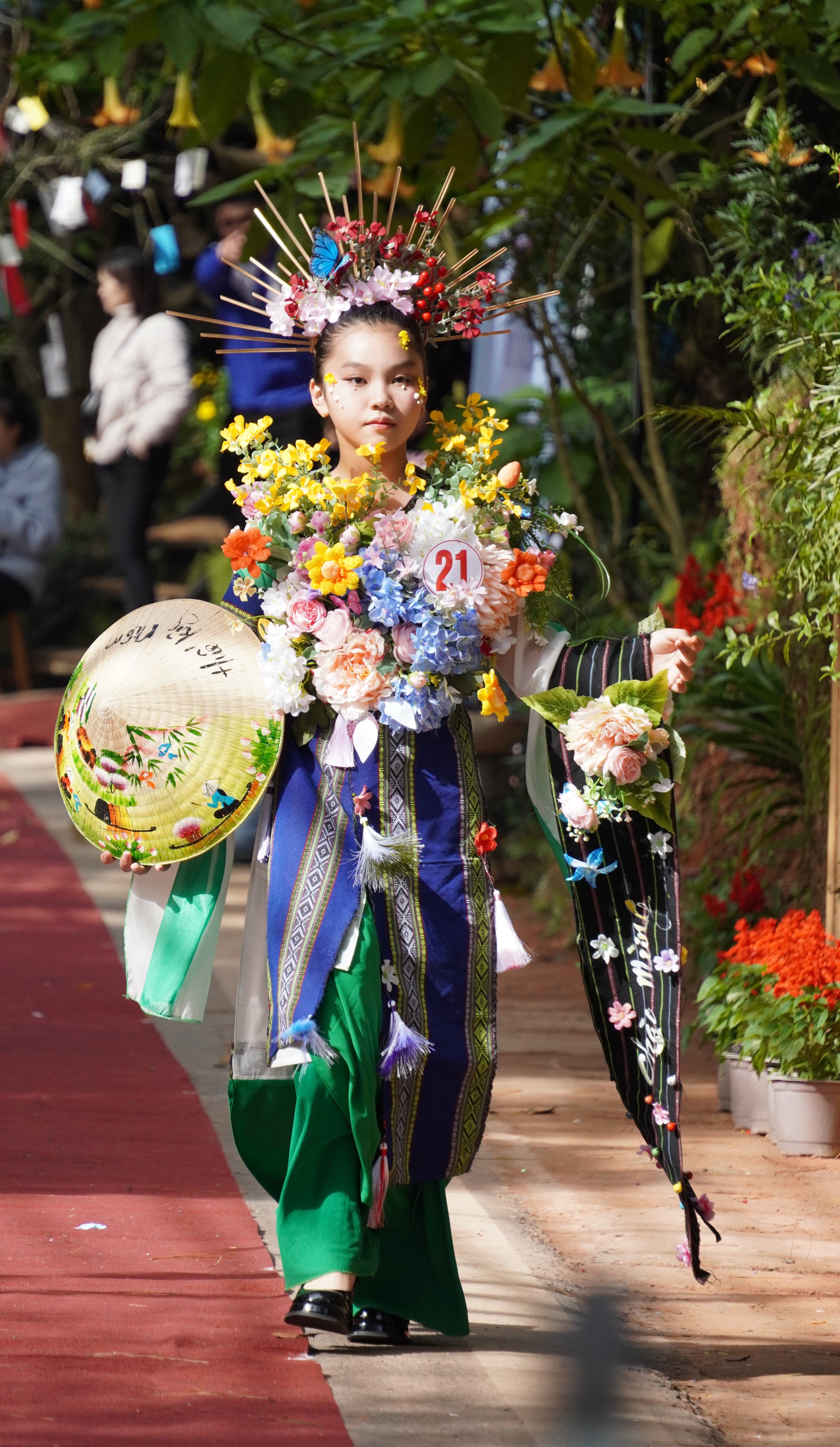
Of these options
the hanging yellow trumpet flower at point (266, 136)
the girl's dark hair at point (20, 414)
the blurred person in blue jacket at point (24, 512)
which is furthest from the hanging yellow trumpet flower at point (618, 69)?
the girl's dark hair at point (20, 414)

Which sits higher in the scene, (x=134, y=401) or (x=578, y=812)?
(x=134, y=401)

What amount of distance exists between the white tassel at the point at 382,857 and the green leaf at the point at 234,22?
2.30 m

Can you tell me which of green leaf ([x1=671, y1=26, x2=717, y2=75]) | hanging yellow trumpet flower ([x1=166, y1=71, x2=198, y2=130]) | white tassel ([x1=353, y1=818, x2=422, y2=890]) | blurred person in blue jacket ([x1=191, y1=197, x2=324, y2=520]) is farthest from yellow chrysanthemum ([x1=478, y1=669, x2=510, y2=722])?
blurred person in blue jacket ([x1=191, y1=197, x2=324, y2=520])

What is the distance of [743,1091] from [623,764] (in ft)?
5.42

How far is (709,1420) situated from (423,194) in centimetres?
439

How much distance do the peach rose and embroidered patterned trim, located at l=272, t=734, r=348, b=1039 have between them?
176mm

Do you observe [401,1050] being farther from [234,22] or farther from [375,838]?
[234,22]

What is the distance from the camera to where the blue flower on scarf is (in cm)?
301

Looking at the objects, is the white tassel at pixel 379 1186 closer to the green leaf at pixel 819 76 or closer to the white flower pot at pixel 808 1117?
the white flower pot at pixel 808 1117

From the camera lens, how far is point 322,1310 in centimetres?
271

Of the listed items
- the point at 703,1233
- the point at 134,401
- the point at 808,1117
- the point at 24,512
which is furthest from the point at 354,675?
the point at 24,512

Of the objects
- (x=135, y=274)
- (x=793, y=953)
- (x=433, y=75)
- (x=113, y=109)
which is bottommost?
(x=793, y=953)

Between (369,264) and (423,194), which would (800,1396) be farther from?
(423,194)

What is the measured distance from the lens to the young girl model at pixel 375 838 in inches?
109
